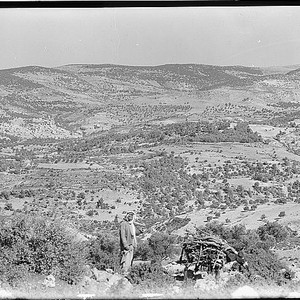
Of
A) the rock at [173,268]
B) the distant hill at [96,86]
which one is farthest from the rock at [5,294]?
the distant hill at [96,86]

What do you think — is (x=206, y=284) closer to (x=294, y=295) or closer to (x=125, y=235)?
(x=294, y=295)

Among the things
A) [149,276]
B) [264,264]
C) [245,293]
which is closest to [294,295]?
[245,293]

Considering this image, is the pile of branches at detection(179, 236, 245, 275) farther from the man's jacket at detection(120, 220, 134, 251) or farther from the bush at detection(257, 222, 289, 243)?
the bush at detection(257, 222, 289, 243)

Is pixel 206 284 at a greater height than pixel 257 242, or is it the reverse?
pixel 206 284

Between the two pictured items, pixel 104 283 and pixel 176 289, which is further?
pixel 104 283

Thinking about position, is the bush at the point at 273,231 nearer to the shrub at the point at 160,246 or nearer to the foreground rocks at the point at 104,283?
the shrub at the point at 160,246

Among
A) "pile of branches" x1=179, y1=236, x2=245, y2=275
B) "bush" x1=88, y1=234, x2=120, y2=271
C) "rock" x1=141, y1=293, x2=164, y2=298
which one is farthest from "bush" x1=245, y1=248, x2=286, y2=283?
"bush" x1=88, y1=234, x2=120, y2=271

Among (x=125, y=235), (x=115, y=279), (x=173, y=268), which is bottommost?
(x=173, y=268)
